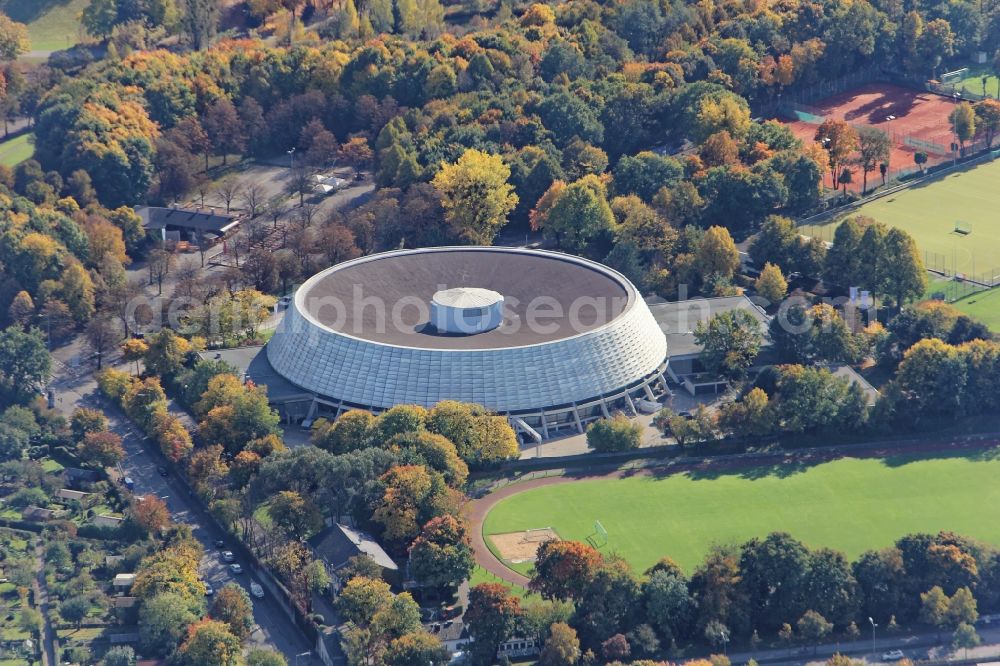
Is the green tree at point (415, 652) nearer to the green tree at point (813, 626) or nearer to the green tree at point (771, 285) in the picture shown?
the green tree at point (813, 626)

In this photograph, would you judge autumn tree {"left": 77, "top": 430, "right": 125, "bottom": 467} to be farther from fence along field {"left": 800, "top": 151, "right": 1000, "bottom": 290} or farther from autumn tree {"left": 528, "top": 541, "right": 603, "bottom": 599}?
fence along field {"left": 800, "top": 151, "right": 1000, "bottom": 290}

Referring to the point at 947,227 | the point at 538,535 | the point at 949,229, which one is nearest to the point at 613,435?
the point at 538,535

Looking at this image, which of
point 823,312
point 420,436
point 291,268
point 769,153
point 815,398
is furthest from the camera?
point 769,153

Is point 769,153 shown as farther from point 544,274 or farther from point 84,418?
point 84,418

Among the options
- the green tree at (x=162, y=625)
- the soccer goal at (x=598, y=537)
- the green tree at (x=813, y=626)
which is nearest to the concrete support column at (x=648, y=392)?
the soccer goal at (x=598, y=537)

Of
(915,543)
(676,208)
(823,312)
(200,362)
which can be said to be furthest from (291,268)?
(915,543)
